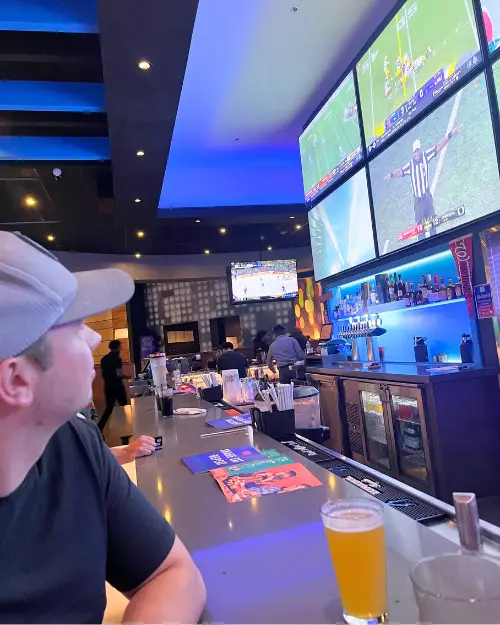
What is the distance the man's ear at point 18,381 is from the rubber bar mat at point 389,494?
79 cm

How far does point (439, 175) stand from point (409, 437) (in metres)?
1.84

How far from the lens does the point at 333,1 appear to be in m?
3.85

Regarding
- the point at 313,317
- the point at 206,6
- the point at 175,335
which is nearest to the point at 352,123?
the point at 206,6

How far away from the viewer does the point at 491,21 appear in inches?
116

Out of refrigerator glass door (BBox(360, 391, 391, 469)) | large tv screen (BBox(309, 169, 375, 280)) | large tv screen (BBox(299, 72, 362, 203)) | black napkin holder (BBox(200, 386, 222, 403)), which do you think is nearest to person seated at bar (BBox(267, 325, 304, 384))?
large tv screen (BBox(309, 169, 375, 280))

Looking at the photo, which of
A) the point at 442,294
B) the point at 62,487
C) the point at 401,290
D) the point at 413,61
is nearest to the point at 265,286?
the point at 401,290

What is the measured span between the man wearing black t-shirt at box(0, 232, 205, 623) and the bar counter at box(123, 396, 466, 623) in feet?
0.25

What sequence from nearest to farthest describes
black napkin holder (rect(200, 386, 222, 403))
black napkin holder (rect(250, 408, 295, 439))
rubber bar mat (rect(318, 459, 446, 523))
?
rubber bar mat (rect(318, 459, 446, 523))
black napkin holder (rect(250, 408, 295, 439))
black napkin holder (rect(200, 386, 222, 403))

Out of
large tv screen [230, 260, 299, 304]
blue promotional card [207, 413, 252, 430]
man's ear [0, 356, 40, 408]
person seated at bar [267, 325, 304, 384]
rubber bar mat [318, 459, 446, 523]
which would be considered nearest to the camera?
man's ear [0, 356, 40, 408]

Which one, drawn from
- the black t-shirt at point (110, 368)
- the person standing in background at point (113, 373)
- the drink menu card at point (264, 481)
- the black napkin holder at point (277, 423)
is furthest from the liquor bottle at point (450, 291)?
the black t-shirt at point (110, 368)

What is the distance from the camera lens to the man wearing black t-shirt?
64cm

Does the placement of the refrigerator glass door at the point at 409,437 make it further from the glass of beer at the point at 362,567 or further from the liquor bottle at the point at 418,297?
the glass of beer at the point at 362,567

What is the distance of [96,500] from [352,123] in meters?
4.50

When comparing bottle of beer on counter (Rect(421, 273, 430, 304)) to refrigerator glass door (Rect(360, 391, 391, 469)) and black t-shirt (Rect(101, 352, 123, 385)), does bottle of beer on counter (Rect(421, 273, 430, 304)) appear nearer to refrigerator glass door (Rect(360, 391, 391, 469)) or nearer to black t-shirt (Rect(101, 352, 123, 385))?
refrigerator glass door (Rect(360, 391, 391, 469))
